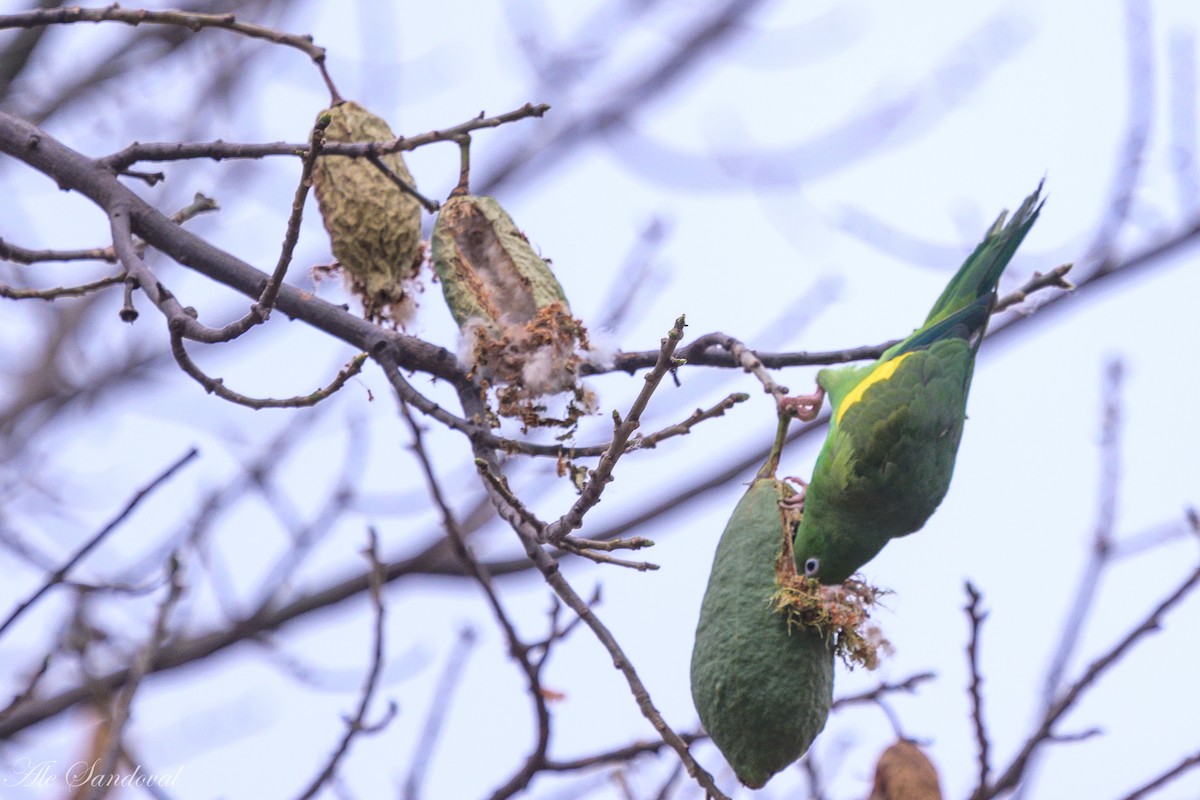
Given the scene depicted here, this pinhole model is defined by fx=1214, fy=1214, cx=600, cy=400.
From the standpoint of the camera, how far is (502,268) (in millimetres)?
2514

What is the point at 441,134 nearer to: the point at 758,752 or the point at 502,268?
the point at 502,268

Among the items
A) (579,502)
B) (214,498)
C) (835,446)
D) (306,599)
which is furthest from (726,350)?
(306,599)

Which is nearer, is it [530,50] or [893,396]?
[893,396]

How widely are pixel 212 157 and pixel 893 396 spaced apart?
1.49m

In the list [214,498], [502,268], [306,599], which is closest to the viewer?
[502,268]

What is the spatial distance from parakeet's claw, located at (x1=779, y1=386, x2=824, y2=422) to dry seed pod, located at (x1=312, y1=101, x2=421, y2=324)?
94cm

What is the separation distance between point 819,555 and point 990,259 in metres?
1.11

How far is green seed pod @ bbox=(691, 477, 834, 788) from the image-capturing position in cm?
200

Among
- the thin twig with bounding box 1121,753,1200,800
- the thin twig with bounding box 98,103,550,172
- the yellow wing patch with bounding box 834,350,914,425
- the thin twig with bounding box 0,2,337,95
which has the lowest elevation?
the thin twig with bounding box 1121,753,1200,800

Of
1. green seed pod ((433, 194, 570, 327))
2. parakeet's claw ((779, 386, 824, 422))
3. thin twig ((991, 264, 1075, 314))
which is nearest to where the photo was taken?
parakeet's claw ((779, 386, 824, 422))

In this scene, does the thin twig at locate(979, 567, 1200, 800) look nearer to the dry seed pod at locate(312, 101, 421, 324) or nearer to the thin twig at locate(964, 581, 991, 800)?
the thin twig at locate(964, 581, 991, 800)

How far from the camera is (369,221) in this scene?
2.77 meters

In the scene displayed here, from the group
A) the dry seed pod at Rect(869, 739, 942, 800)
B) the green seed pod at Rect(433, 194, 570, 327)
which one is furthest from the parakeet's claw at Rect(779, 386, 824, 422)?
the dry seed pod at Rect(869, 739, 942, 800)

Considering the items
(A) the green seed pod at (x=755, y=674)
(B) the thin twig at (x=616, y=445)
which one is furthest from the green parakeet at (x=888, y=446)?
(B) the thin twig at (x=616, y=445)
